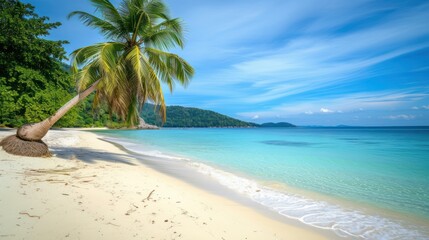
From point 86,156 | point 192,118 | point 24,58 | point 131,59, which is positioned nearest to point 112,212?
point 131,59

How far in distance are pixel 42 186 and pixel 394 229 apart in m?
6.32

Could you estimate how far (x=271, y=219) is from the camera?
4137mm

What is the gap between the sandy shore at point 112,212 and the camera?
8.83 ft

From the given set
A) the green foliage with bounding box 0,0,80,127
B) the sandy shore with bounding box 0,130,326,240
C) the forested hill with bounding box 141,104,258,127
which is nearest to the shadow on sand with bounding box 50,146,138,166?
the sandy shore with bounding box 0,130,326,240

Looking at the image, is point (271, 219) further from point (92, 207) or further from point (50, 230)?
point (50, 230)

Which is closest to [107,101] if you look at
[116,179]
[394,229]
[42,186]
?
[116,179]

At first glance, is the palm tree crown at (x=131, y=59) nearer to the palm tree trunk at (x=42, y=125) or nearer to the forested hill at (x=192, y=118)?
the palm tree trunk at (x=42, y=125)

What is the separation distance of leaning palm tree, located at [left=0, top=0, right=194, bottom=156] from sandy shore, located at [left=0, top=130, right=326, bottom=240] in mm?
2187

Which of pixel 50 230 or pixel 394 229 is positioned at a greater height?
pixel 50 230

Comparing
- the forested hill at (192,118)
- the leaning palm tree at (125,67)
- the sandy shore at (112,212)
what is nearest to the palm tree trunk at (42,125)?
the leaning palm tree at (125,67)

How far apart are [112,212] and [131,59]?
520 centimetres

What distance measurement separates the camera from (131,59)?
716 cm

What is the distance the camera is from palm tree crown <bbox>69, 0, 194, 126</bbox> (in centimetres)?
709

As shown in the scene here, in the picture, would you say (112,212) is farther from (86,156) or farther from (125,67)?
(86,156)
